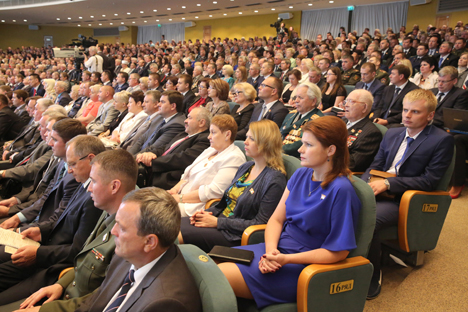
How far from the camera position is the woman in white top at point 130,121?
14.0 ft

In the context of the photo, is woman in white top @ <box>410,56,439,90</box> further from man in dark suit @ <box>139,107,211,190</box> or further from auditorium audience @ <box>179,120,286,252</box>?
auditorium audience @ <box>179,120,286,252</box>

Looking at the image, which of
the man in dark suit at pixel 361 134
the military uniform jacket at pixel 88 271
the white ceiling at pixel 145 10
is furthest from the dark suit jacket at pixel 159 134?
the white ceiling at pixel 145 10

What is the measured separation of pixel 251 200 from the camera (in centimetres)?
198

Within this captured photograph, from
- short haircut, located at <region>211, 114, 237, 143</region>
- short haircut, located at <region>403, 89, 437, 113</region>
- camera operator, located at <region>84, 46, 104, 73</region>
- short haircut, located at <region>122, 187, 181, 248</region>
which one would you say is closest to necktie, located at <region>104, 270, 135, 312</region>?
short haircut, located at <region>122, 187, 181, 248</region>

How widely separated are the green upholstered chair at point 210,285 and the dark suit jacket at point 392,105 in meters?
3.59

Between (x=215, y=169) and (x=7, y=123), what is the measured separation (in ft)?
13.0

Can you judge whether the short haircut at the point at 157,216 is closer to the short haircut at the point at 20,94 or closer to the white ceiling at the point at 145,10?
the short haircut at the point at 20,94

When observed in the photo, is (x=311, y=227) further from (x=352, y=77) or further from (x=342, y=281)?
(x=352, y=77)

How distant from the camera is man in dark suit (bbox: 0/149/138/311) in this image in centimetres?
147

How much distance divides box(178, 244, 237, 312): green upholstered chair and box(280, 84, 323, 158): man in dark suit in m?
1.90

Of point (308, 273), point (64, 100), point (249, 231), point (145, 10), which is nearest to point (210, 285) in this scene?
point (308, 273)

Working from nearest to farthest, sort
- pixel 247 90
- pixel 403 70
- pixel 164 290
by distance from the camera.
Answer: pixel 164 290 → pixel 247 90 → pixel 403 70

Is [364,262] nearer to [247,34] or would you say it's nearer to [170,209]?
[170,209]

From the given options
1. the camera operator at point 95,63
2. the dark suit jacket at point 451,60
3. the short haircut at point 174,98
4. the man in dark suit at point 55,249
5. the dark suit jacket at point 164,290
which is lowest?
the man in dark suit at point 55,249
